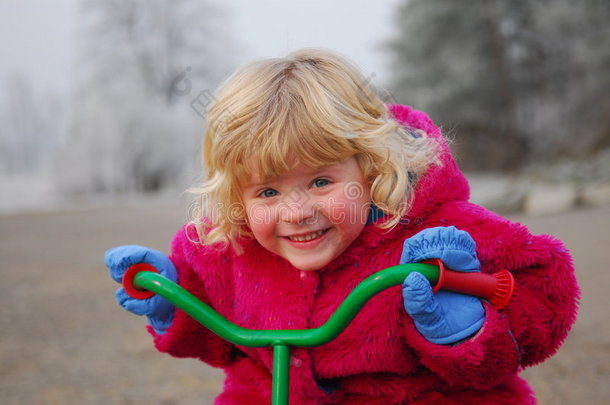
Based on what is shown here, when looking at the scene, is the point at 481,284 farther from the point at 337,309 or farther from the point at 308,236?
the point at 308,236

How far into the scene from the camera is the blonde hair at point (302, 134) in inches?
55.5

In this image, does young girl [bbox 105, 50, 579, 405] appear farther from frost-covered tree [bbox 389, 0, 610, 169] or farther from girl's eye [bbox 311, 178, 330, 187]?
frost-covered tree [bbox 389, 0, 610, 169]

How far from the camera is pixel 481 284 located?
49.7 inches

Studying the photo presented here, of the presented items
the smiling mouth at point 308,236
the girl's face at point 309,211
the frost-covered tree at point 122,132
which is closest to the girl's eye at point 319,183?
the girl's face at point 309,211

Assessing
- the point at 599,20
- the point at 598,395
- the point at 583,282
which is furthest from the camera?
the point at 599,20

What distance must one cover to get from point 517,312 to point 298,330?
1.48 ft

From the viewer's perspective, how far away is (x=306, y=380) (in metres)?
1.51

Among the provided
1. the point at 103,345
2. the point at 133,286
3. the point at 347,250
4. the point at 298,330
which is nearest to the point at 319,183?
the point at 347,250

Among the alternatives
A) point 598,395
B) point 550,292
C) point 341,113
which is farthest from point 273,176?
point 598,395

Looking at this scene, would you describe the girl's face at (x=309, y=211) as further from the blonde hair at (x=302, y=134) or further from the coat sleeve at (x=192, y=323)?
the coat sleeve at (x=192, y=323)

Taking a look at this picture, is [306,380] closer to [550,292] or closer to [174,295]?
[174,295]

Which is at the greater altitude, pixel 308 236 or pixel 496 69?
pixel 496 69

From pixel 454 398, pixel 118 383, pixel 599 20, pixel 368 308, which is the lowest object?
pixel 118 383

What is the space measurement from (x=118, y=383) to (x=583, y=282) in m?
3.15
